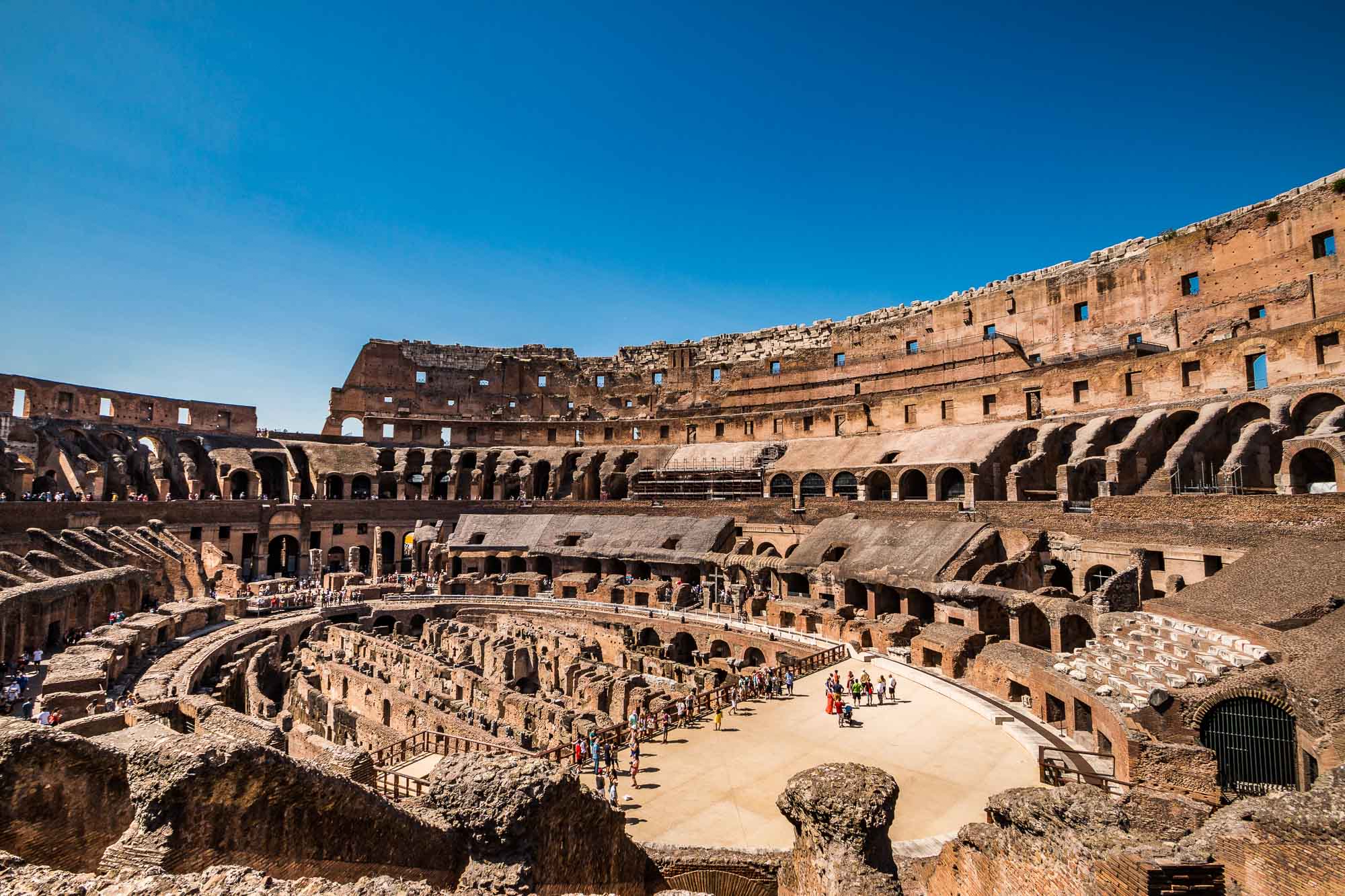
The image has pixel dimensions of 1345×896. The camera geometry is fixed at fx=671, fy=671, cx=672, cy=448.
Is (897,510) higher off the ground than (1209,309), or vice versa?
(1209,309)

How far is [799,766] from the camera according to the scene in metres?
15.2

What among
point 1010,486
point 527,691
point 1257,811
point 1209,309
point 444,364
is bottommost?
point 527,691

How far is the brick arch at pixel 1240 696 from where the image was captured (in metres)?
11.7

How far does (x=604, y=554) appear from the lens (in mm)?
39656

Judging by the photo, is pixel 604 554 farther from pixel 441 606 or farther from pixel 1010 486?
pixel 1010 486

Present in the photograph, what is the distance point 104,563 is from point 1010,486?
42.4 metres

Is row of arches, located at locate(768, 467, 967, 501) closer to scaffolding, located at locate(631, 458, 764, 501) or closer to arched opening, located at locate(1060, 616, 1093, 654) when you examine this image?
scaffolding, located at locate(631, 458, 764, 501)

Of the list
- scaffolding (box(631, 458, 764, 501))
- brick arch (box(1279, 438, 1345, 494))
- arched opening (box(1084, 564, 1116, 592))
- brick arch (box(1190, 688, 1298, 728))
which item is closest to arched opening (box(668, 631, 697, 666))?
scaffolding (box(631, 458, 764, 501))

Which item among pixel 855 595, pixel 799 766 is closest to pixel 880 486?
pixel 855 595

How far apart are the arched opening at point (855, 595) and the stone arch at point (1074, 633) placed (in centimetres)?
907

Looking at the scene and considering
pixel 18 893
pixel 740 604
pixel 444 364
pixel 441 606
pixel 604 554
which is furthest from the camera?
pixel 444 364

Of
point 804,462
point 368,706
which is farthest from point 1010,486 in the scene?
point 368,706

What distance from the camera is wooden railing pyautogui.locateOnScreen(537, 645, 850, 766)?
53.2 feet

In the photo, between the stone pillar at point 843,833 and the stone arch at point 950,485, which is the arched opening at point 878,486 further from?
the stone pillar at point 843,833
